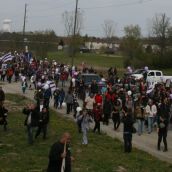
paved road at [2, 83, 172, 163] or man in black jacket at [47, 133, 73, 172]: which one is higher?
man in black jacket at [47, 133, 73, 172]

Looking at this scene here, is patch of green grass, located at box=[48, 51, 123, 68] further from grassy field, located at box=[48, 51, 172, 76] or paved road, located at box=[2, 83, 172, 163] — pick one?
paved road, located at box=[2, 83, 172, 163]

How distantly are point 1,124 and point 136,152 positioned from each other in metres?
6.87

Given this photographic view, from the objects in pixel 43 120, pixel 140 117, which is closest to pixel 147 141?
pixel 140 117

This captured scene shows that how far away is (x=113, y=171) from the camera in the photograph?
56.6 feet

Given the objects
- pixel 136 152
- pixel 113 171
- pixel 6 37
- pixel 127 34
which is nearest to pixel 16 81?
pixel 136 152

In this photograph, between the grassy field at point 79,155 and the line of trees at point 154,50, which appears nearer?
the grassy field at point 79,155

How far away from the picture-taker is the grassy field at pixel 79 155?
1777cm

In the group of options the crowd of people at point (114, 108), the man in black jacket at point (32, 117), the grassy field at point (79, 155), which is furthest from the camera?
the crowd of people at point (114, 108)

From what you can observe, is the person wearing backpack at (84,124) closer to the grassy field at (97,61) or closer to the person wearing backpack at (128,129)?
the person wearing backpack at (128,129)

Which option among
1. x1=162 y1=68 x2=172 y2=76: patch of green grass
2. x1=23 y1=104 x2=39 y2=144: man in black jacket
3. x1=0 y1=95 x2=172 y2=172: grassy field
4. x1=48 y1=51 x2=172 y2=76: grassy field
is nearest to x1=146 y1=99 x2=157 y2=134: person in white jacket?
x1=0 y1=95 x2=172 y2=172: grassy field

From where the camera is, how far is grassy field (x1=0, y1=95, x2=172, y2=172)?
17766 millimetres

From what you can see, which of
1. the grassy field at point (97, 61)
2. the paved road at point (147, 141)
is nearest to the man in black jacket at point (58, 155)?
the paved road at point (147, 141)

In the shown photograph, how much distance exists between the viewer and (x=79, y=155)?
1978 cm

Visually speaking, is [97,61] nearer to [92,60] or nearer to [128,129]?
[92,60]
